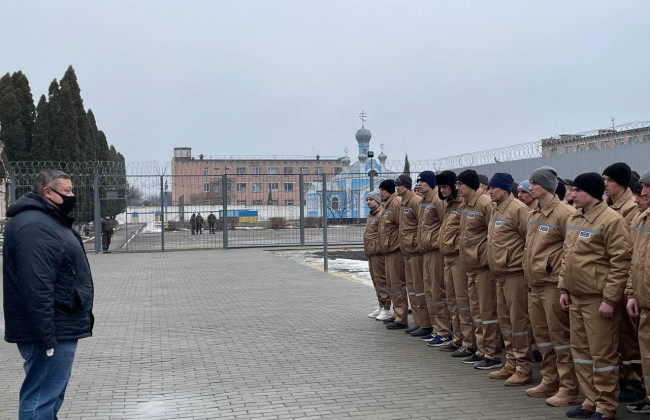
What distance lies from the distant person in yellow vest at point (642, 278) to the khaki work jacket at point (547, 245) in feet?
2.85

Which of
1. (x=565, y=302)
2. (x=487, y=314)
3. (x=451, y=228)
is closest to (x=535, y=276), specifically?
(x=565, y=302)

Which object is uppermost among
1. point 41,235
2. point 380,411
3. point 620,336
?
point 41,235

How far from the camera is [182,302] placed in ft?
44.1

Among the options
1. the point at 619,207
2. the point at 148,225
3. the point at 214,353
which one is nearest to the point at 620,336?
the point at 619,207

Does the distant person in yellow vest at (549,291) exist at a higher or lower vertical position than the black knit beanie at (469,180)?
lower

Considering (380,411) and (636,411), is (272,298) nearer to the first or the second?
(380,411)

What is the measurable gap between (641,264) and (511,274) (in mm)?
1830

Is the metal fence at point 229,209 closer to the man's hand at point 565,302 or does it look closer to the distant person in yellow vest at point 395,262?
the distant person in yellow vest at point 395,262

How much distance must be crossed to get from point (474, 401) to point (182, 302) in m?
7.90

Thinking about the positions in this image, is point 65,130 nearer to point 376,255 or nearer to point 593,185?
point 376,255

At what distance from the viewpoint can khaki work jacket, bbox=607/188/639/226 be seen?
646 centimetres

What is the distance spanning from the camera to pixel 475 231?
25.8 ft

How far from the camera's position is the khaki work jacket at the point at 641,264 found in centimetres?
523

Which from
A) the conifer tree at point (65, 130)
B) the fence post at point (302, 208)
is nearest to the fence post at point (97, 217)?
the fence post at point (302, 208)
